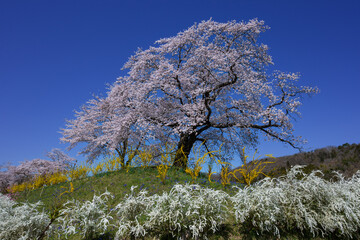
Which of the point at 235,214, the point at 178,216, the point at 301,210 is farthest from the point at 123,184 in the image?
the point at 301,210

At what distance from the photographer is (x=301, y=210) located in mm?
5719

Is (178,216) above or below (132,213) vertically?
Result: below

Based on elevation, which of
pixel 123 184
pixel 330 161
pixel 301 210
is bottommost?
pixel 301 210

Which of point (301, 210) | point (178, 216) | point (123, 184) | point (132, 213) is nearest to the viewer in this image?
point (178, 216)

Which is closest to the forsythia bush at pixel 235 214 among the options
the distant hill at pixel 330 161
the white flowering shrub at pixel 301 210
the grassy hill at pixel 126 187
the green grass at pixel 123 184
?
the white flowering shrub at pixel 301 210

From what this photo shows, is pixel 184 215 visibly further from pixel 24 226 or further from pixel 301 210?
pixel 24 226

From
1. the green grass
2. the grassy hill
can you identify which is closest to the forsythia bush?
the grassy hill

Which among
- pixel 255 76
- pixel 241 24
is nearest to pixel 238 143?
pixel 255 76

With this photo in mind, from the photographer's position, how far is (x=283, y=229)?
19.2 feet

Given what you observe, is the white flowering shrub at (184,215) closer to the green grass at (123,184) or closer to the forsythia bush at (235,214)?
the forsythia bush at (235,214)

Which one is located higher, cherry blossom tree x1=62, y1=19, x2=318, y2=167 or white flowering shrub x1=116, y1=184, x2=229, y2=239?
cherry blossom tree x1=62, y1=19, x2=318, y2=167

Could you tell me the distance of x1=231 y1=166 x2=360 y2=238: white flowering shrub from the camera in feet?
18.1

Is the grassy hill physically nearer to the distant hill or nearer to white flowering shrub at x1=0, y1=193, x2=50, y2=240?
white flowering shrub at x1=0, y1=193, x2=50, y2=240

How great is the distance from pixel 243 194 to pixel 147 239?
2527 mm
